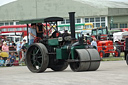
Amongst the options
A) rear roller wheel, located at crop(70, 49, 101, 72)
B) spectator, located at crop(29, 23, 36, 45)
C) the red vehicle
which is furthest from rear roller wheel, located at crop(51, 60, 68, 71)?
the red vehicle

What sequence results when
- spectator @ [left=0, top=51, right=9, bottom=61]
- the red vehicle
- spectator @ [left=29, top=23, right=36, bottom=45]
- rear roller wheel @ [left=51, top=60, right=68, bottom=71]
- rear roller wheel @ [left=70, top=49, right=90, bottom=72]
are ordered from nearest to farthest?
rear roller wheel @ [left=70, top=49, right=90, bottom=72] < rear roller wheel @ [left=51, top=60, right=68, bottom=71] < spectator @ [left=29, top=23, right=36, bottom=45] < spectator @ [left=0, top=51, right=9, bottom=61] < the red vehicle

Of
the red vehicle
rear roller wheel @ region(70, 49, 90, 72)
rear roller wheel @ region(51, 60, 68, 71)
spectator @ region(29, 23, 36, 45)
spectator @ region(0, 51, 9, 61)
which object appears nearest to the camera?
rear roller wheel @ region(70, 49, 90, 72)

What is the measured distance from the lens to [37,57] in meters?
16.5

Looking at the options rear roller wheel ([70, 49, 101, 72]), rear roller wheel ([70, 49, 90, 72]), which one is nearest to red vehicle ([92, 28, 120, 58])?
rear roller wheel ([70, 49, 101, 72])

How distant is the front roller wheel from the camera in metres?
15.9

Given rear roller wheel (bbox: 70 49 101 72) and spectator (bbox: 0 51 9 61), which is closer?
rear roller wheel (bbox: 70 49 101 72)

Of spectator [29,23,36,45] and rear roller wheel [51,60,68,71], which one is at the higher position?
spectator [29,23,36,45]

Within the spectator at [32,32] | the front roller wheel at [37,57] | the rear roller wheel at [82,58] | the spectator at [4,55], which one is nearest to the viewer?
the rear roller wheel at [82,58]

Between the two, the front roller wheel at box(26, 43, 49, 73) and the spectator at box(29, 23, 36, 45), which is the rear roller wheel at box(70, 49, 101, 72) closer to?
the front roller wheel at box(26, 43, 49, 73)

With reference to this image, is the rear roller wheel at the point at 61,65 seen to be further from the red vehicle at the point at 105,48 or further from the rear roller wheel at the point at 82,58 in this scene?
the red vehicle at the point at 105,48

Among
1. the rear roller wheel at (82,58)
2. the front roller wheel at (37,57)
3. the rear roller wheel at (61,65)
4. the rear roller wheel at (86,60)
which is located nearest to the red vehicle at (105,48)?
the rear roller wheel at (61,65)

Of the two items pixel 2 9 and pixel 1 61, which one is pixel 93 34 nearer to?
pixel 1 61

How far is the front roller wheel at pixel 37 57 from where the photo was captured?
15906 millimetres

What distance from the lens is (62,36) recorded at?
16172 millimetres
